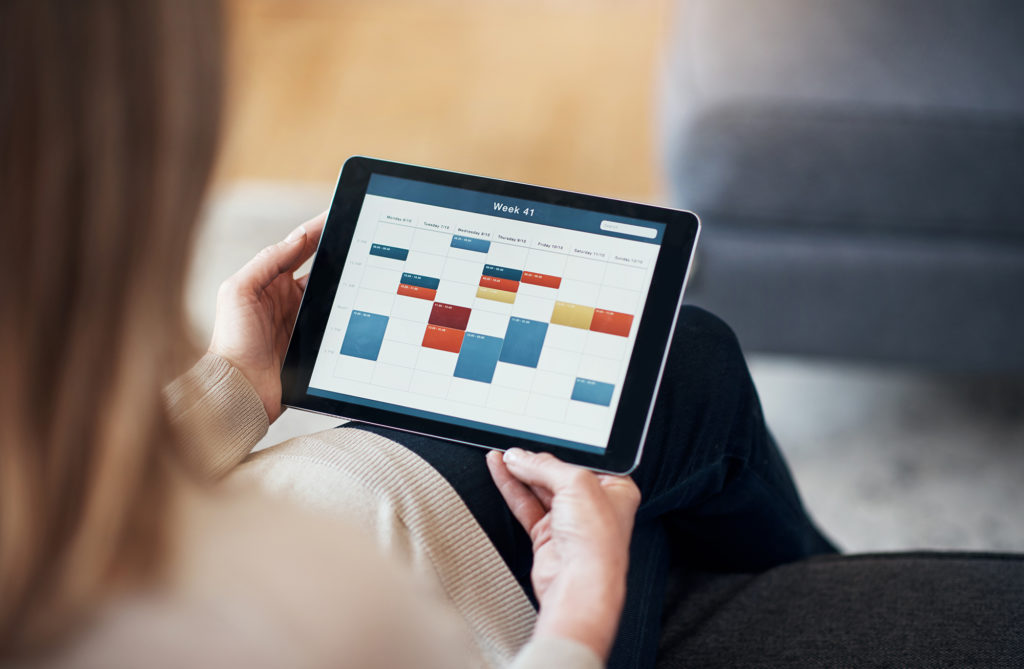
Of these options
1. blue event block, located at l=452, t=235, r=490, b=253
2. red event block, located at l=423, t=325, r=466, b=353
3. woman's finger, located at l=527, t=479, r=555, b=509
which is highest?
blue event block, located at l=452, t=235, r=490, b=253

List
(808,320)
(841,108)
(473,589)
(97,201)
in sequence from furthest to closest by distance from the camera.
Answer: (808,320)
(841,108)
(473,589)
(97,201)

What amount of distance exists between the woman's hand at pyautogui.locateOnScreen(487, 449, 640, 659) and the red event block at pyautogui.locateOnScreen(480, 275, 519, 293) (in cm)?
13

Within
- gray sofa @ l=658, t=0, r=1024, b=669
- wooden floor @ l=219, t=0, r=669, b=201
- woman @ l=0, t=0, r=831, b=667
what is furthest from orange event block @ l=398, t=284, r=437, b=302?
wooden floor @ l=219, t=0, r=669, b=201

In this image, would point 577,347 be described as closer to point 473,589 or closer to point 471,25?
point 473,589

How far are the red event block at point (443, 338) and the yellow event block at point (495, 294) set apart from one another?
0.04 metres

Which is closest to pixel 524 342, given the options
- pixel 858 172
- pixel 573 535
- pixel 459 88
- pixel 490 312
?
pixel 490 312

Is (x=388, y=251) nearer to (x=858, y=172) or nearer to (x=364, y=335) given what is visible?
(x=364, y=335)

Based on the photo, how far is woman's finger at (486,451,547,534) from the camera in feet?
1.98

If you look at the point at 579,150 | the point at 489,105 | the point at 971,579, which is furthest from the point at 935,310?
the point at 489,105

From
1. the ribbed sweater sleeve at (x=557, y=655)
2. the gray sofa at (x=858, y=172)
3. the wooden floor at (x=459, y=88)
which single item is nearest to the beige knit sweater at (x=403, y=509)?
the ribbed sweater sleeve at (x=557, y=655)

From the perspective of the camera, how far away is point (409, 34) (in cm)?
202

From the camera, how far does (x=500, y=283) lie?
2.15 ft

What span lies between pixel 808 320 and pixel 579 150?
2.40 feet

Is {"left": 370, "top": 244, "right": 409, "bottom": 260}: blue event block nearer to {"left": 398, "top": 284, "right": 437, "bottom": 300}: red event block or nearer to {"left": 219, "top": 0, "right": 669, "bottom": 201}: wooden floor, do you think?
{"left": 398, "top": 284, "right": 437, "bottom": 300}: red event block
